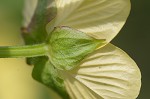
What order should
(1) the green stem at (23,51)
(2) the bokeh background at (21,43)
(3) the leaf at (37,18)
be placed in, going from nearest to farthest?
(1) the green stem at (23,51)
(3) the leaf at (37,18)
(2) the bokeh background at (21,43)

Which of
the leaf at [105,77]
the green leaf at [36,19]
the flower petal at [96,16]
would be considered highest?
the green leaf at [36,19]

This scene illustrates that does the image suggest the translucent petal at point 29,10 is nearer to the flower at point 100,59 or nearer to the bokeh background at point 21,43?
the flower at point 100,59

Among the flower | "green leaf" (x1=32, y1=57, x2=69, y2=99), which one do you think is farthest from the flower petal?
"green leaf" (x1=32, y1=57, x2=69, y2=99)

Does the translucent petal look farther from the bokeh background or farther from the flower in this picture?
the bokeh background

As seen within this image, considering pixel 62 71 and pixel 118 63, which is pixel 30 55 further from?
pixel 118 63

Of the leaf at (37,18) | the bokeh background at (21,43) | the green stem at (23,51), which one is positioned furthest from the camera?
the bokeh background at (21,43)

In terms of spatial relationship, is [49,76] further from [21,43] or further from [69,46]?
[21,43]

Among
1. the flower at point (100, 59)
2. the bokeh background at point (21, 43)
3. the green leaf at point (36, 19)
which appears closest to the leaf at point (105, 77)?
the flower at point (100, 59)
